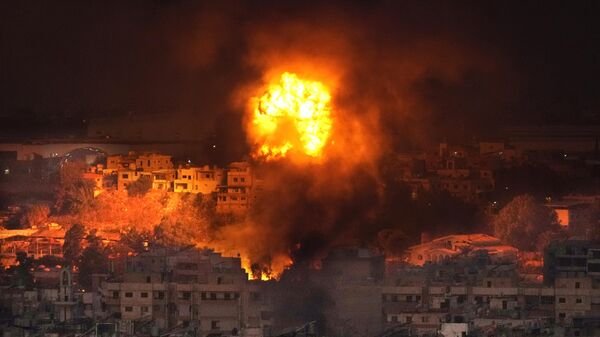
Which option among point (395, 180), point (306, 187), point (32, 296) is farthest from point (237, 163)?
point (32, 296)

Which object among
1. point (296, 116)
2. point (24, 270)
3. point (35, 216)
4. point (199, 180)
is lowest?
point (24, 270)

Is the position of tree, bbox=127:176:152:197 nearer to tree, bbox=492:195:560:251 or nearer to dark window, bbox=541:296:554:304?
tree, bbox=492:195:560:251

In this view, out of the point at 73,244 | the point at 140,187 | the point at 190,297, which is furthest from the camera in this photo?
the point at 140,187

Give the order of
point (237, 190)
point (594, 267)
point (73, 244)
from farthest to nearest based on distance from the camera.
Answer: point (237, 190), point (73, 244), point (594, 267)

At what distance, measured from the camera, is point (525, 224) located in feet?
88.7

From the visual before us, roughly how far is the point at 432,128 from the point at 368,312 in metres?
9.99

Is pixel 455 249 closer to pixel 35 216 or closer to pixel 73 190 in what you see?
pixel 35 216

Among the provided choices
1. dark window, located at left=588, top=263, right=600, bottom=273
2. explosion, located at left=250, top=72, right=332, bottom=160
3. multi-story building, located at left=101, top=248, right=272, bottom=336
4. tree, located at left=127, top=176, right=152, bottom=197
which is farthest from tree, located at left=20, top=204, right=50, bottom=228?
dark window, located at left=588, top=263, right=600, bottom=273

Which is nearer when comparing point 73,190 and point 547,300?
point 547,300

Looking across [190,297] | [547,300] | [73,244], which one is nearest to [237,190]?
[73,244]

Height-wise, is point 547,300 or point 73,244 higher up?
point 73,244

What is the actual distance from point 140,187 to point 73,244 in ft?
11.5

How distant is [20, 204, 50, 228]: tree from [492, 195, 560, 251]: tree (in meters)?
3.96

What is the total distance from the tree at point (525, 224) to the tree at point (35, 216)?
13.0 ft
